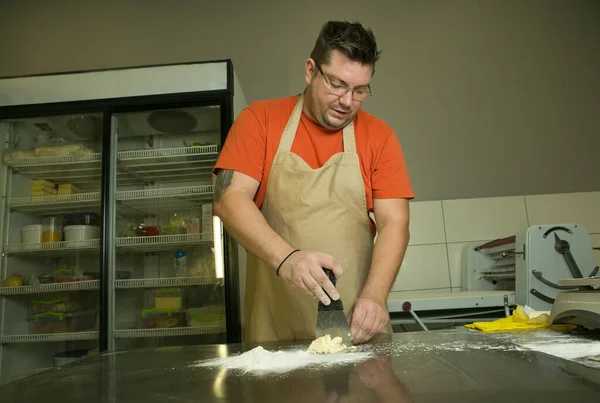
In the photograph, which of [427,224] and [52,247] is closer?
[52,247]

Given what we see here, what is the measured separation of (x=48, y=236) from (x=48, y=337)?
0.61 meters

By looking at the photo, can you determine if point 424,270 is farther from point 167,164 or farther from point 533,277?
point 167,164

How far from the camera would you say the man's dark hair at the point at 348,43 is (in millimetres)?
1404

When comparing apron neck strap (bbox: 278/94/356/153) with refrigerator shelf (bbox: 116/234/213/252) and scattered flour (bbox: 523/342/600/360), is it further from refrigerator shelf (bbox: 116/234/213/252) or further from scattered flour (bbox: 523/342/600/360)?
refrigerator shelf (bbox: 116/234/213/252)

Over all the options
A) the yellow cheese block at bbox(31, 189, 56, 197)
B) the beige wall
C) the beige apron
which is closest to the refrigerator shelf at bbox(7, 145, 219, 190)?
the yellow cheese block at bbox(31, 189, 56, 197)

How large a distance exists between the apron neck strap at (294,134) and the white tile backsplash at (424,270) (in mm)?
1469

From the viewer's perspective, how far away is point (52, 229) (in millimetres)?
2895

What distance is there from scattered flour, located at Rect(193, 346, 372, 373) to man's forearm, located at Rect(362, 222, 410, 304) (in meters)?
0.34

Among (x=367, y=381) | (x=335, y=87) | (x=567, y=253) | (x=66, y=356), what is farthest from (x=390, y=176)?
(x=66, y=356)

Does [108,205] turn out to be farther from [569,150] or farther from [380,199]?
[569,150]

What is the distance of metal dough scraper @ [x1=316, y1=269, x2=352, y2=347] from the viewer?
3.73 ft

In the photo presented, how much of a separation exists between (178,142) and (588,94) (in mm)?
2666

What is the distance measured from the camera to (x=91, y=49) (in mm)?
3377

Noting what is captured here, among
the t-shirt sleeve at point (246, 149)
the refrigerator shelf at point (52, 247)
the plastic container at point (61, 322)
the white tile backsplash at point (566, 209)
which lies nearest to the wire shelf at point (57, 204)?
the refrigerator shelf at point (52, 247)
